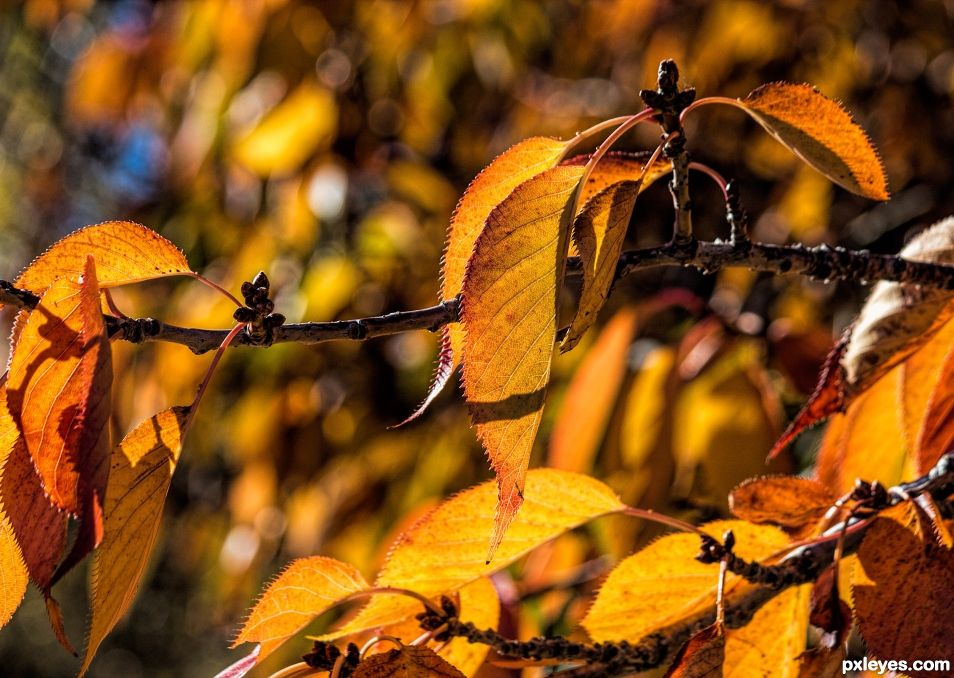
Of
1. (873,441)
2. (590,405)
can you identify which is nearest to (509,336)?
(873,441)

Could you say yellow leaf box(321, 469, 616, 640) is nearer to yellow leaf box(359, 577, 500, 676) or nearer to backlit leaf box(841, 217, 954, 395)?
yellow leaf box(359, 577, 500, 676)

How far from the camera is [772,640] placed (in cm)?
54

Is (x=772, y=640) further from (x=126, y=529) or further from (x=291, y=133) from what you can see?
(x=291, y=133)

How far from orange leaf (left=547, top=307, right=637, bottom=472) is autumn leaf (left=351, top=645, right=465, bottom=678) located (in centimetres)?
58

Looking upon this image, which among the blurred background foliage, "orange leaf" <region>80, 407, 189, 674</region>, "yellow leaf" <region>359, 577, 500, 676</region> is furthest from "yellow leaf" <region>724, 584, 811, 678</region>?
the blurred background foliage

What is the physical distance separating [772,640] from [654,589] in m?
0.07

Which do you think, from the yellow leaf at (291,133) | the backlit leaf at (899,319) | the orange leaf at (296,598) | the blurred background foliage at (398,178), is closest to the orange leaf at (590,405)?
the blurred background foliage at (398,178)

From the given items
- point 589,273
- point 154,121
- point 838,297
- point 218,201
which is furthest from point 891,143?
point 154,121

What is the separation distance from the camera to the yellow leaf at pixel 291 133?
1.79 meters

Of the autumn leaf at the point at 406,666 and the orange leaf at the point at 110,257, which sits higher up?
the orange leaf at the point at 110,257

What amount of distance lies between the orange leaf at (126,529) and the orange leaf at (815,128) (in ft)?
1.04

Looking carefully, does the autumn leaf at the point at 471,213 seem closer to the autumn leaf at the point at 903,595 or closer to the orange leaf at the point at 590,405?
the autumn leaf at the point at 903,595

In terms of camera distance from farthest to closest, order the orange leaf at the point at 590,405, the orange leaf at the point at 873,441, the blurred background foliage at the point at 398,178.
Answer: the blurred background foliage at the point at 398,178, the orange leaf at the point at 590,405, the orange leaf at the point at 873,441

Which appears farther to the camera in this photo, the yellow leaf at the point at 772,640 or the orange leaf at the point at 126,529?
the yellow leaf at the point at 772,640
